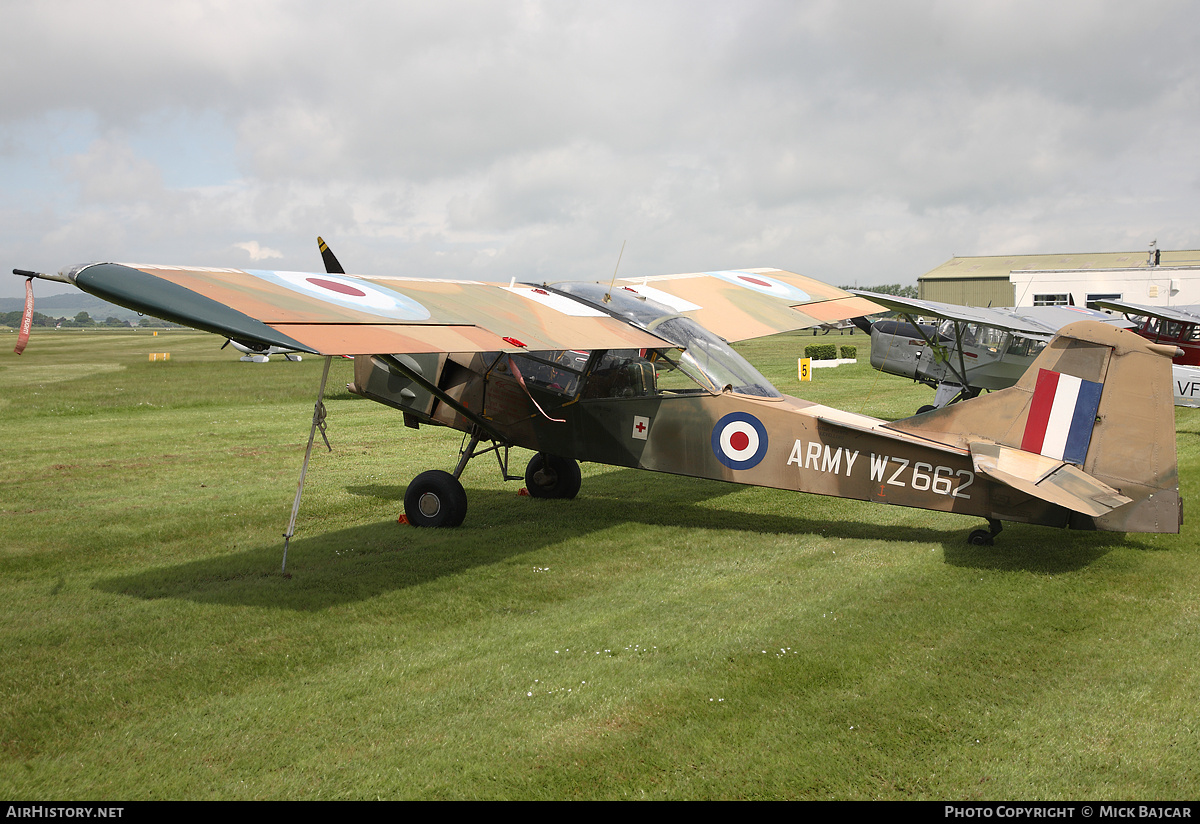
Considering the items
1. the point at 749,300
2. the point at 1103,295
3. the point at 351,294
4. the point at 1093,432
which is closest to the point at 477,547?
the point at 351,294

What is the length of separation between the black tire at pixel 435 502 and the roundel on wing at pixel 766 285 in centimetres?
553

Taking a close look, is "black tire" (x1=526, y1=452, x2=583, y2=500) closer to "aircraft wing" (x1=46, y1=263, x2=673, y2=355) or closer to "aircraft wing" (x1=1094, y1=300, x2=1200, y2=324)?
"aircraft wing" (x1=46, y1=263, x2=673, y2=355)

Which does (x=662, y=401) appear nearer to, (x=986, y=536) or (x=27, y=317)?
(x=986, y=536)

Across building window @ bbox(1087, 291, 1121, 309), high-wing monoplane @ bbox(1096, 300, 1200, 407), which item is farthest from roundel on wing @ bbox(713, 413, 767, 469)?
building window @ bbox(1087, 291, 1121, 309)

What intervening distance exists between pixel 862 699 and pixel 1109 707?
119 centimetres

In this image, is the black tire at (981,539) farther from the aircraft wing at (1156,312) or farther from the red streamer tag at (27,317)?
the aircraft wing at (1156,312)

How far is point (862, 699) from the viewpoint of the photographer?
426 centimetres

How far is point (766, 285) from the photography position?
12.0 metres

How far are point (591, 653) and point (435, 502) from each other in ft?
12.0

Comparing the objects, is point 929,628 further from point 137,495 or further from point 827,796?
point 137,495

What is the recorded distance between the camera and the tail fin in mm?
5953

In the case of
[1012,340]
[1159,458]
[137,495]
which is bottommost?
[137,495]

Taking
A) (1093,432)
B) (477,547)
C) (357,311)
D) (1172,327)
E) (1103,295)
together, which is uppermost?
(1103,295)
